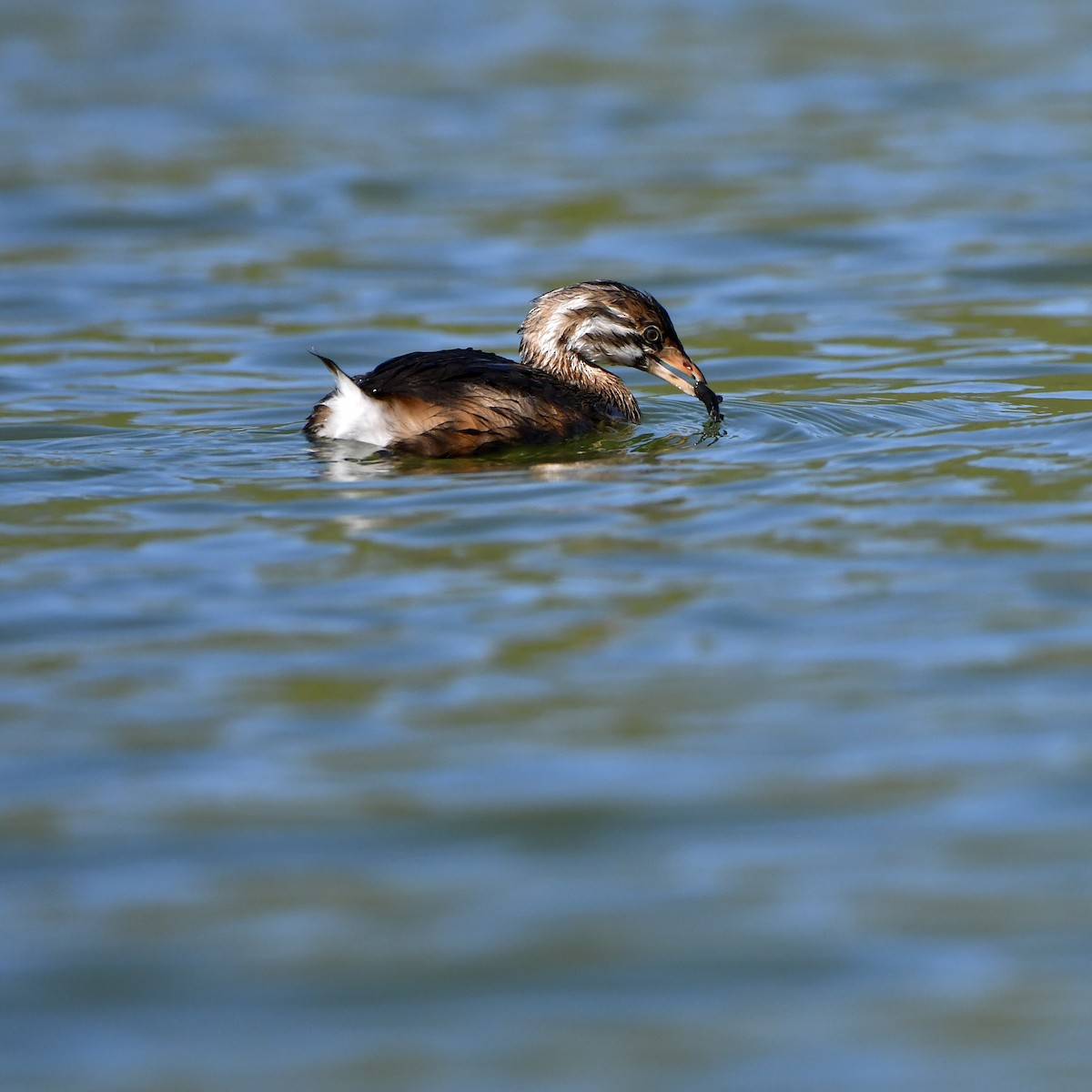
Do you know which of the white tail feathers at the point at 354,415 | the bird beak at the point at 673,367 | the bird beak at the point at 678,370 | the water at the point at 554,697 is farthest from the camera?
the bird beak at the point at 673,367

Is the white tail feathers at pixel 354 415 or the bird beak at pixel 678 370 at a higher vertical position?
the bird beak at pixel 678 370

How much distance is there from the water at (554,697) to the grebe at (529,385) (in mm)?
164

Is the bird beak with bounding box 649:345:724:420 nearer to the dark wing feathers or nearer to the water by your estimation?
the water

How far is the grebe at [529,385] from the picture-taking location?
8.62 metres

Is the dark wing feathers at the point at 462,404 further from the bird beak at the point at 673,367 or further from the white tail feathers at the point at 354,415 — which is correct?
the bird beak at the point at 673,367

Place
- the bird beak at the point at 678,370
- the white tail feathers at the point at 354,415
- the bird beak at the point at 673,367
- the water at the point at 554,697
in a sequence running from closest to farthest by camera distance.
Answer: the water at the point at 554,697
the white tail feathers at the point at 354,415
the bird beak at the point at 678,370
the bird beak at the point at 673,367

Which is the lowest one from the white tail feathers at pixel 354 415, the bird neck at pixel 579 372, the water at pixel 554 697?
the water at pixel 554 697

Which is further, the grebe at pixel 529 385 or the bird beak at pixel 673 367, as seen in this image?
the bird beak at pixel 673 367

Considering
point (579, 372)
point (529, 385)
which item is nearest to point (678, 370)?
point (579, 372)

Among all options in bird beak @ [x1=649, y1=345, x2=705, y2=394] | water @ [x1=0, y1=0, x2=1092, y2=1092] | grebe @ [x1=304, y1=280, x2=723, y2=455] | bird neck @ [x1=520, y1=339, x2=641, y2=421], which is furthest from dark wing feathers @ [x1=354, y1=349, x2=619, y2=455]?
bird beak @ [x1=649, y1=345, x2=705, y2=394]

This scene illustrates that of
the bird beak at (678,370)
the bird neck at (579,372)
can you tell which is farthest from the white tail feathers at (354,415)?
the bird beak at (678,370)

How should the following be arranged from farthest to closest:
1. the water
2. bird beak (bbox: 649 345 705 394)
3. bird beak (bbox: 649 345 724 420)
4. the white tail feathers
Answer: bird beak (bbox: 649 345 705 394) < bird beak (bbox: 649 345 724 420) < the white tail feathers < the water

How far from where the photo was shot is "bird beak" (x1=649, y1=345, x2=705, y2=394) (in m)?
9.98

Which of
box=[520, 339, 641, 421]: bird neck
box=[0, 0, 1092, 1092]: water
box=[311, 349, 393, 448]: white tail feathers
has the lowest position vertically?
box=[0, 0, 1092, 1092]: water
